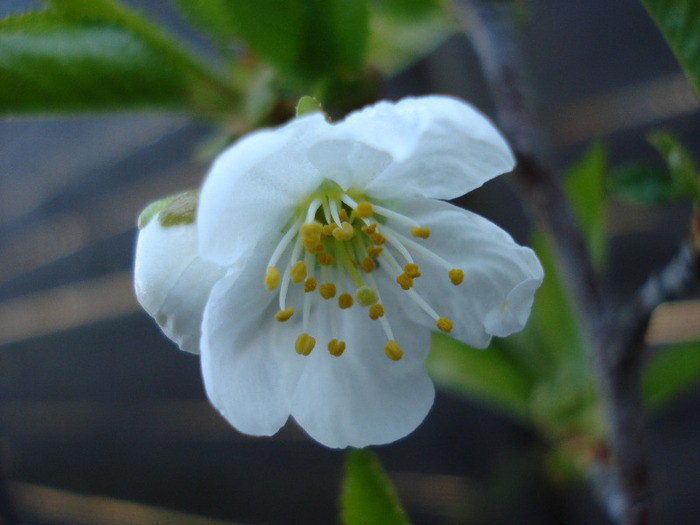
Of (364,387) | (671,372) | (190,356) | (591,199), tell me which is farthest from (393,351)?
(190,356)

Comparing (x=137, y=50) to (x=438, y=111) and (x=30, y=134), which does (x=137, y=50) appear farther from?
(x=30, y=134)

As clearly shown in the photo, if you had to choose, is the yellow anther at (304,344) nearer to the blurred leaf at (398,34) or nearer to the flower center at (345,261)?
the flower center at (345,261)

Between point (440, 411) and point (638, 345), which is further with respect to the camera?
point (440, 411)

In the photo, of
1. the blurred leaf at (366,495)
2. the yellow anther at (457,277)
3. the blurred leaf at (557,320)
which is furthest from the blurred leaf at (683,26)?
the blurred leaf at (557,320)

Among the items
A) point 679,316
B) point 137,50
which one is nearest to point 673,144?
point 137,50

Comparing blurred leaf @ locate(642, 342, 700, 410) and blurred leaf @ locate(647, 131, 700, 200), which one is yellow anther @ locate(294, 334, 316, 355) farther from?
blurred leaf @ locate(642, 342, 700, 410)

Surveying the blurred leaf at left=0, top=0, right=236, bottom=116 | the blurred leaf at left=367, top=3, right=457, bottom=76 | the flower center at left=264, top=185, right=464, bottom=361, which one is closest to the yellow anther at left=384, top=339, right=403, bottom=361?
the flower center at left=264, top=185, right=464, bottom=361

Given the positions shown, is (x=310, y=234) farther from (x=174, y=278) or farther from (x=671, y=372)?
(x=671, y=372)
